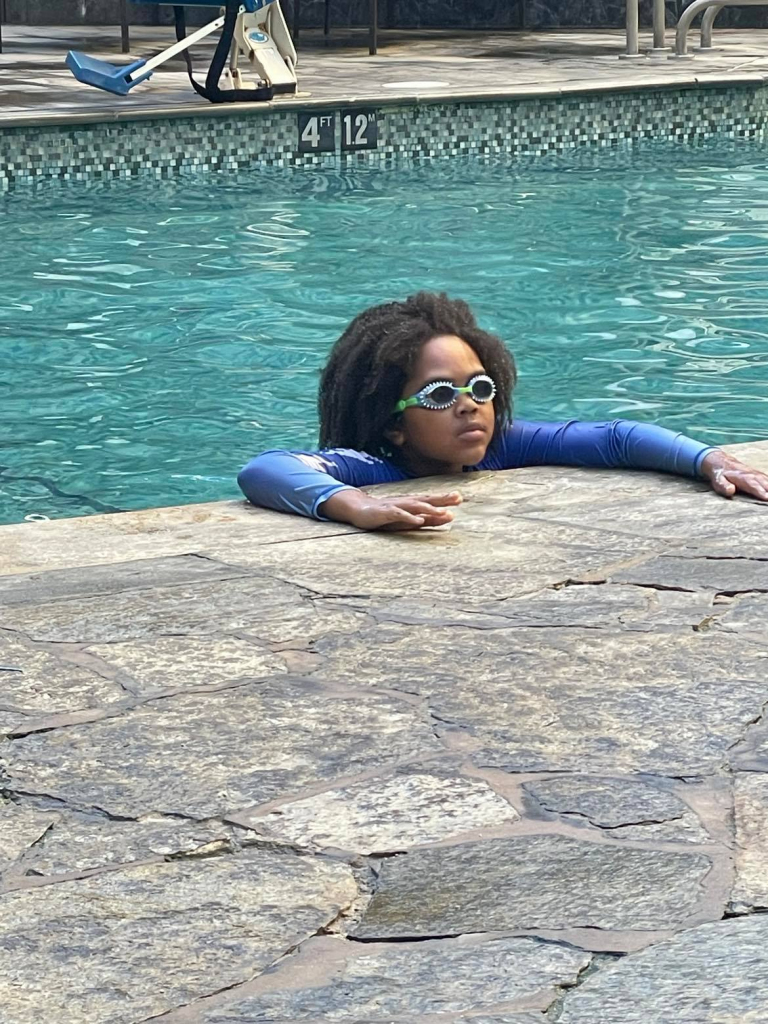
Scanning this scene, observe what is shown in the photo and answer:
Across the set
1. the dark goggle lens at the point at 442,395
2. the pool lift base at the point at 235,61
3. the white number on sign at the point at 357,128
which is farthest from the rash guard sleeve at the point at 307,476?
the white number on sign at the point at 357,128

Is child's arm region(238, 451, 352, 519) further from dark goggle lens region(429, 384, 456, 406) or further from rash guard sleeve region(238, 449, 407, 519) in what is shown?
dark goggle lens region(429, 384, 456, 406)

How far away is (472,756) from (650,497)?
1726 mm

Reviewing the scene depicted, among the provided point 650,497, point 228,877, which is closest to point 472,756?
point 228,877

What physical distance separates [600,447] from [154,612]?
163 centimetres

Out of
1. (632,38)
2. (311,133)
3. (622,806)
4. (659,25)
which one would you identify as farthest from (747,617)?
(659,25)

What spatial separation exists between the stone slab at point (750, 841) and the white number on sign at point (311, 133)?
363 inches

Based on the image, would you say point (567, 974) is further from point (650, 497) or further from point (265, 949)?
point (650, 497)

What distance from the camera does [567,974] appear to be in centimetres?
164

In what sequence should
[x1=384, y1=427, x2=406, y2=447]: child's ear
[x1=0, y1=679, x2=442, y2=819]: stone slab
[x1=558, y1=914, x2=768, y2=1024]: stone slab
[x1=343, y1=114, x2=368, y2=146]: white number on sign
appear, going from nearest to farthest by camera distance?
1. [x1=558, y1=914, x2=768, y2=1024]: stone slab
2. [x1=0, y1=679, x2=442, y2=819]: stone slab
3. [x1=384, y1=427, x2=406, y2=447]: child's ear
4. [x1=343, y1=114, x2=368, y2=146]: white number on sign

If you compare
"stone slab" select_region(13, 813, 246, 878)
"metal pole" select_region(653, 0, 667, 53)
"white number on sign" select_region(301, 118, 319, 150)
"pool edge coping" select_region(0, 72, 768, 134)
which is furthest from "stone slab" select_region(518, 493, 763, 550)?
"metal pole" select_region(653, 0, 667, 53)

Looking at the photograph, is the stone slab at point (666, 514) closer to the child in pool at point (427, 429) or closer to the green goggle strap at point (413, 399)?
the child in pool at point (427, 429)

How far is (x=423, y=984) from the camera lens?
1.64m

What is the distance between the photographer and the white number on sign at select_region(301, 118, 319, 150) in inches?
427

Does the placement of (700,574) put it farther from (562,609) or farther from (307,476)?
(307,476)
